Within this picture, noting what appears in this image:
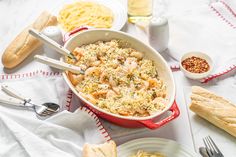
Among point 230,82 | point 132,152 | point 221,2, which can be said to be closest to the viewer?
point 132,152

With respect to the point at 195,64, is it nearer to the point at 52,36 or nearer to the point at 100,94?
the point at 100,94

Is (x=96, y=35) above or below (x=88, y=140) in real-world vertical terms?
above

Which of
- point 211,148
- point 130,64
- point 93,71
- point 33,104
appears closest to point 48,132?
point 33,104

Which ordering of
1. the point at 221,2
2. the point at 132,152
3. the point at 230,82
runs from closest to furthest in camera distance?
the point at 132,152
the point at 230,82
the point at 221,2

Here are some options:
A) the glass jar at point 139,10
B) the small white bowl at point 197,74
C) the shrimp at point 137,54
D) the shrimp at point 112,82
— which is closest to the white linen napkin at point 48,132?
the shrimp at point 112,82

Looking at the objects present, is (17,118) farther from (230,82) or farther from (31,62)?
(230,82)

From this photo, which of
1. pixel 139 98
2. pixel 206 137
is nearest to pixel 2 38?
pixel 139 98
